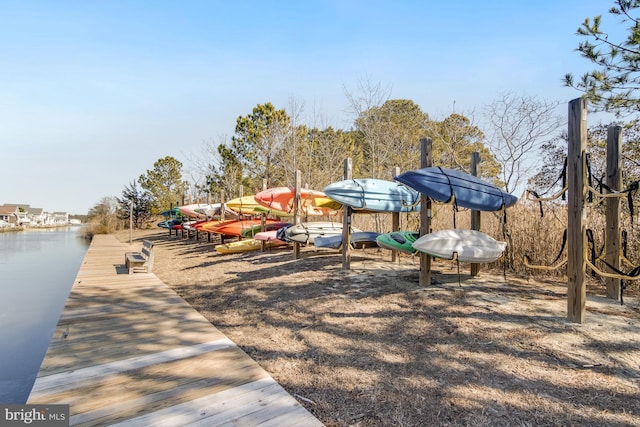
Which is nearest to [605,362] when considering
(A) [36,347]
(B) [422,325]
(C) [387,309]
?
(B) [422,325]

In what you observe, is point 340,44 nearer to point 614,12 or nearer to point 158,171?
point 614,12

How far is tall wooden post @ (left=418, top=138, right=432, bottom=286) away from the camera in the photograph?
14.6ft

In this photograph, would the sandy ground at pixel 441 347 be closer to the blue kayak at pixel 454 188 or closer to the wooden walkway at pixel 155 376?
the wooden walkway at pixel 155 376

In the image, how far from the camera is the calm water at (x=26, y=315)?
3.67 meters

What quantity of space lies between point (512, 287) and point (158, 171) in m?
30.4

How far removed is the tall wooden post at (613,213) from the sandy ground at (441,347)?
0.23 metres

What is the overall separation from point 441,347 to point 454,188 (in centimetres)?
224

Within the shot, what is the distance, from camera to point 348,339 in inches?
122

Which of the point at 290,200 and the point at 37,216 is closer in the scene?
the point at 290,200

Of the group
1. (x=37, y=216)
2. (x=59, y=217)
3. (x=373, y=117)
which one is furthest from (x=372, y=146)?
(x=59, y=217)

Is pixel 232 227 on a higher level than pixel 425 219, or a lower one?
lower

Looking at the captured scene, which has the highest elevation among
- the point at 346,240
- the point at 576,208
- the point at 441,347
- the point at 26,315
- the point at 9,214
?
the point at 576,208

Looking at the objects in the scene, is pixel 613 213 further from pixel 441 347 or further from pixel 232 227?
pixel 232 227

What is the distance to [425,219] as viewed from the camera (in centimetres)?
454
